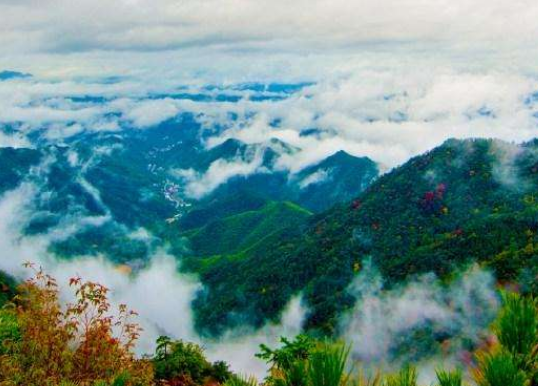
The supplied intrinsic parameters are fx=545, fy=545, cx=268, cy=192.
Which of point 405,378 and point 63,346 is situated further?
point 63,346

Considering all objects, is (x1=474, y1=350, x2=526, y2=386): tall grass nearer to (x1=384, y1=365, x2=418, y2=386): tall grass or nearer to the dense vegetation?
the dense vegetation

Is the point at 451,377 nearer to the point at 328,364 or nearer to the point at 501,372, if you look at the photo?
the point at 501,372

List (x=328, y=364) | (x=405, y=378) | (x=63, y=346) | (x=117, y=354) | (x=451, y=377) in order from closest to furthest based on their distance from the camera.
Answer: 1. (x=328, y=364)
2. (x=451, y=377)
3. (x=405, y=378)
4. (x=63, y=346)
5. (x=117, y=354)

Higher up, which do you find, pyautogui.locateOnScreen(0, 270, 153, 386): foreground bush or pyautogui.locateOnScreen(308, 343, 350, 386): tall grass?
pyautogui.locateOnScreen(308, 343, 350, 386): tall grass

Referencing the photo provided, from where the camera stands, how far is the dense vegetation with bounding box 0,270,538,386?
9.29 meters

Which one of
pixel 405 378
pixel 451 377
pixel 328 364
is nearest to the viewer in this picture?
pixel 328 364

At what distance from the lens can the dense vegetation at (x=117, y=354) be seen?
9.29 metres

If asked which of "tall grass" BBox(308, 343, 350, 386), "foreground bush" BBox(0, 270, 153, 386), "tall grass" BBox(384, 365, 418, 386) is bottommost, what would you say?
"foreground bush" BBox(0, 270, 153, 386)

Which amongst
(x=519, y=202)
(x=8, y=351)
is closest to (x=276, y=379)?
(x=8, y=351)

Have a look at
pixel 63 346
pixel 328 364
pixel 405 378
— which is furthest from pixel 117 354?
pixel 405 378

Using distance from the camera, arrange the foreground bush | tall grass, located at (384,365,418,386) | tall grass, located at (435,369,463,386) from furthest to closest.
Result: the foreground bush
tall grass, located at (384,365,418,386)
tall grass, located at (435,369,463,386)

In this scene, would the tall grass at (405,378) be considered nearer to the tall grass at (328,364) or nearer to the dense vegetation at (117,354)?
the dense vegetation at (117,354)

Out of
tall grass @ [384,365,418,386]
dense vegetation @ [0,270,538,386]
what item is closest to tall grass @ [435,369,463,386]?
dense vegetation @ [0,270,538,386]

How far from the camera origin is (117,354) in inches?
672
